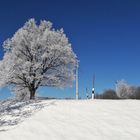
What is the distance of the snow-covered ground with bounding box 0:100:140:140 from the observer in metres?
16.7

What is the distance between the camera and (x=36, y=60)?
116 feet

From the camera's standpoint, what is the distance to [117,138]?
53.7 ft

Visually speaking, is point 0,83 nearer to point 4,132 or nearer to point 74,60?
point 74,60

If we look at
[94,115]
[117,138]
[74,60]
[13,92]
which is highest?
[74,60]

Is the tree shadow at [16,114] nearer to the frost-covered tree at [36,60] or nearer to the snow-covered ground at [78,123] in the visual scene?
the snow-covered ground at [78,123]

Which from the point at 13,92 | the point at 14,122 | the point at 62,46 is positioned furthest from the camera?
the point at 13,92

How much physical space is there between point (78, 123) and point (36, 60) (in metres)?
17.3

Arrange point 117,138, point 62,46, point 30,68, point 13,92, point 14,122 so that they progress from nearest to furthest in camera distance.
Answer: point 117,138 < point 14,122 < point 30,68 < point 62,46 < point 13,92

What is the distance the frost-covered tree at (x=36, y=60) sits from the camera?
34.5m

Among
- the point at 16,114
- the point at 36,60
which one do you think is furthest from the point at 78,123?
the point at 36,60

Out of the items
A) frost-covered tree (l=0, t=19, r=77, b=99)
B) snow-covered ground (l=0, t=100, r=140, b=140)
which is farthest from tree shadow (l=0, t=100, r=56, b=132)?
frost-covered tree (l=0, t=19, r=77, b=99)

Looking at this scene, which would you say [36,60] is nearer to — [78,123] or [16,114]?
[16,114]

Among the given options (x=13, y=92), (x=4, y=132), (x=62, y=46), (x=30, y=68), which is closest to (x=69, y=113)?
(x=4, y=132)

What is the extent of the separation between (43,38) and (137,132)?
20.3m
